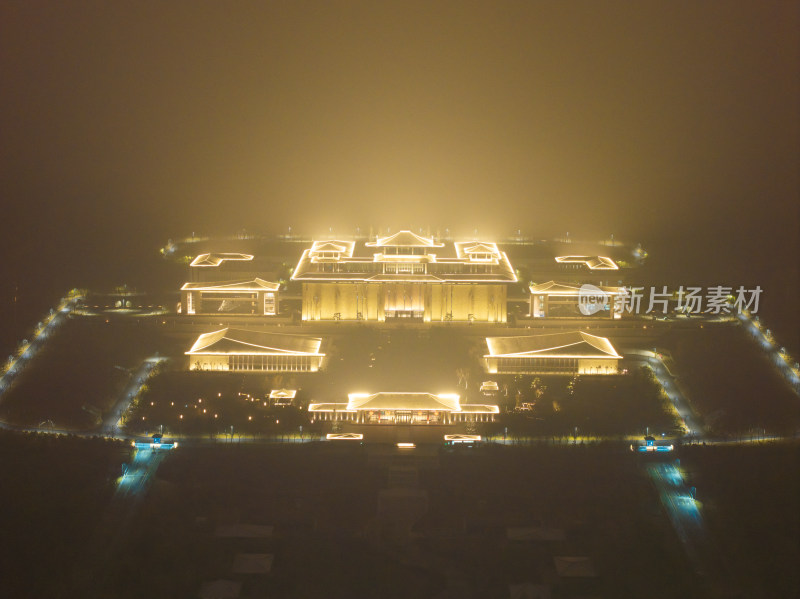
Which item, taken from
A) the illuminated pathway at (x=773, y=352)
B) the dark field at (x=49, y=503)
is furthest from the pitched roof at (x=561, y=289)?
the dark field at (x=49, y=503)

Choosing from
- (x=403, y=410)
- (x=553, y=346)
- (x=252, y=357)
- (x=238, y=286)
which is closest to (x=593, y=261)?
(x=553, y=346)

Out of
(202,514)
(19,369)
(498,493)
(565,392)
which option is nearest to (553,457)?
(498,493)

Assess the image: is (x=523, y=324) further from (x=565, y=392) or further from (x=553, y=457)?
(x=553, y=457)

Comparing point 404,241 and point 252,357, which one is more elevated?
point 404,241

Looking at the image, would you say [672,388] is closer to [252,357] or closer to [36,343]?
[252,357]

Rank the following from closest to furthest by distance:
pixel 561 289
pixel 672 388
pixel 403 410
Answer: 1. pixel 403 410
2. pixel 672 388
3. pixel 561 289

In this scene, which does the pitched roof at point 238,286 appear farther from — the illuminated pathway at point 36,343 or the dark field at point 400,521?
the dark field at point 400,521

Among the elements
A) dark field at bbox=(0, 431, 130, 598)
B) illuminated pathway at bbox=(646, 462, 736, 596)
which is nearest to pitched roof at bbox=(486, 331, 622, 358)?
illuminated pathway at bbox=(646, 462, 736, 596)
